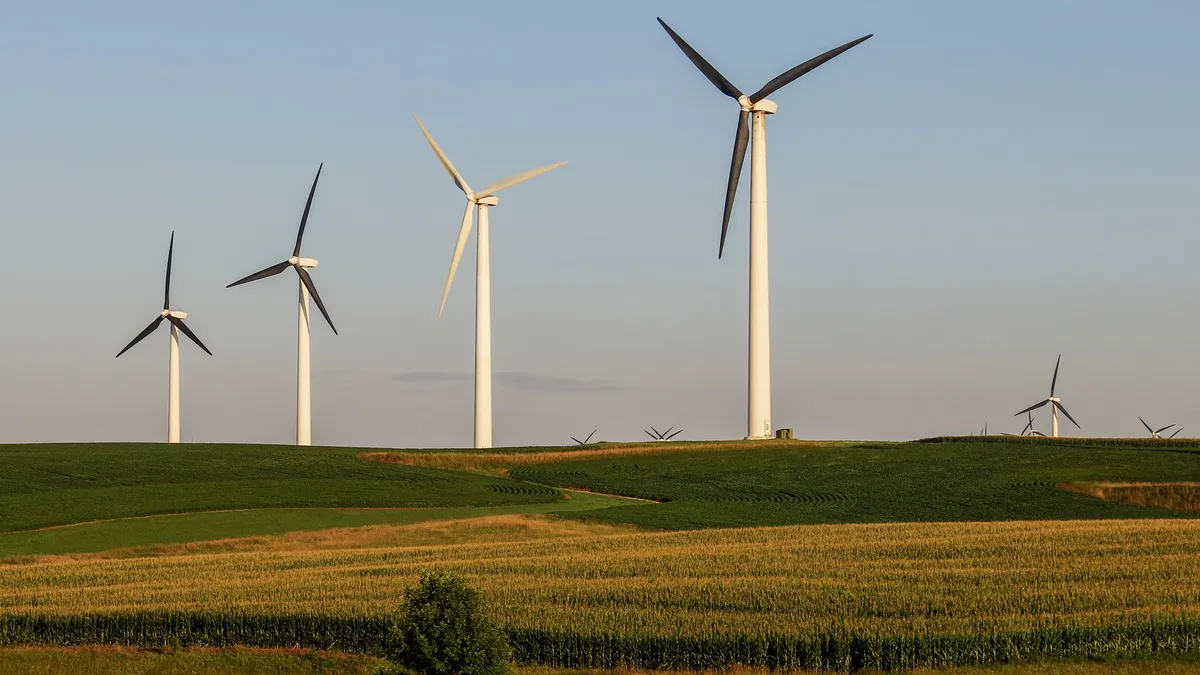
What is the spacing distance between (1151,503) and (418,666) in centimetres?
5295

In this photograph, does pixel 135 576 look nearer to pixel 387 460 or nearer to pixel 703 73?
pixel 387 460

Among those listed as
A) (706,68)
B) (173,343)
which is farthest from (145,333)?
(706,68)

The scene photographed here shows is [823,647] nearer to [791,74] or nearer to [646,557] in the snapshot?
[646,557]

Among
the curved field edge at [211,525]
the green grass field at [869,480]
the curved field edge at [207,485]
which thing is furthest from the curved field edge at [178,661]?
the green grass field at [869,480]

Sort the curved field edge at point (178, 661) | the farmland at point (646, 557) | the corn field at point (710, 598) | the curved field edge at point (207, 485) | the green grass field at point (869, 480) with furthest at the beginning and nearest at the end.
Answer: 1. the green grass field at point (869, 480)
2. the curved field edge at point (207, 485)
3. the curved field edge at point (178, 661)
4. the farmland at point (646, 557)
5. the corn field at point (710, 598)

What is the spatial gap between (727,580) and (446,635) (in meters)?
14.0

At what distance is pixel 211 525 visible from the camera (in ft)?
184

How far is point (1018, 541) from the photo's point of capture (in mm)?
44469

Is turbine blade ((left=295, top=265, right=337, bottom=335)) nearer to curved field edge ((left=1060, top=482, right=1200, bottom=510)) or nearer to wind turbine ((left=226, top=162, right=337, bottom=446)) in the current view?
wind turbine ((left=226, top=162, right=337, bottom=446))

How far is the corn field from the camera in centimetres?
2920

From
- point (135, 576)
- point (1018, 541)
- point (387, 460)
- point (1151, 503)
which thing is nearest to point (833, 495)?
point (1151, 503)

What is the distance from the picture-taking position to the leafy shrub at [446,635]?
24297 mm

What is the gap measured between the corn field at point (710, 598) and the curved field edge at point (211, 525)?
3662mm

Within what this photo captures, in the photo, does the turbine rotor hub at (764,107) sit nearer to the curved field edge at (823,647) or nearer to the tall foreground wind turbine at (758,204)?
the tall foreground wind turbine at (758,204)
